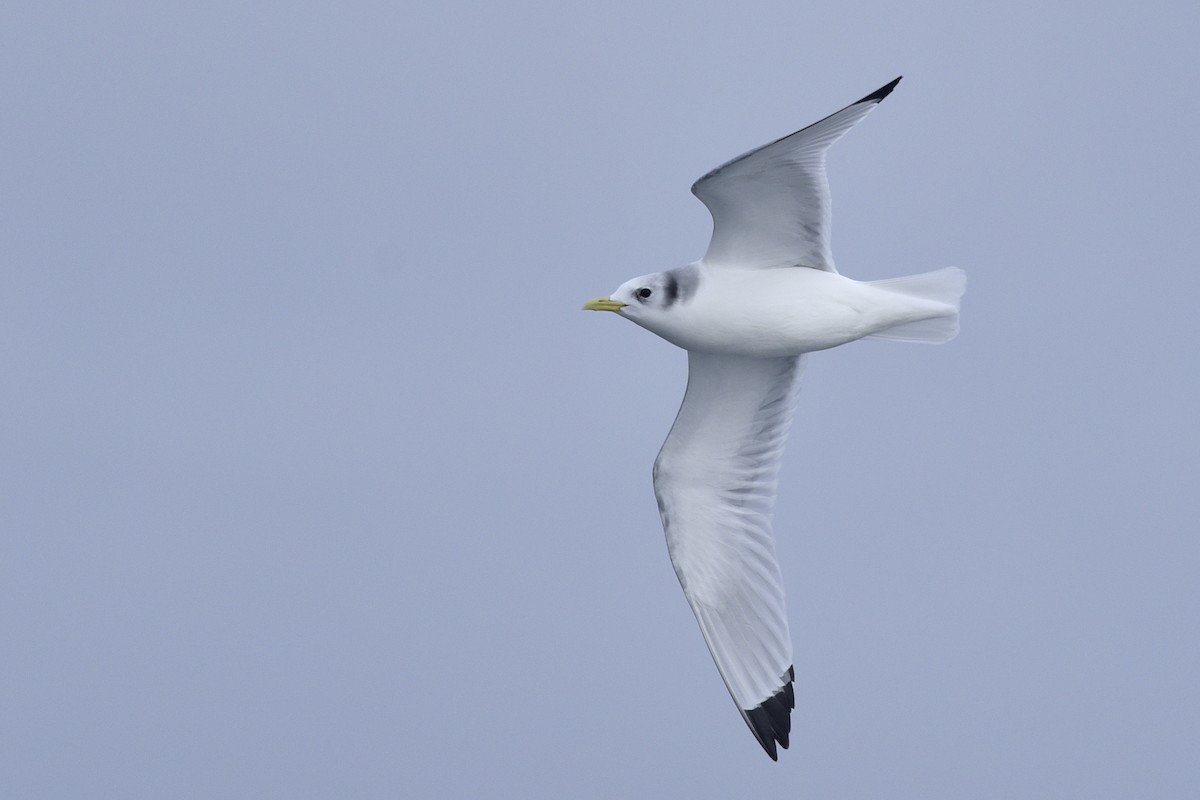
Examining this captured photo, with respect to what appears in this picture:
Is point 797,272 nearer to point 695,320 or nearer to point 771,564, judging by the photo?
point 695,320

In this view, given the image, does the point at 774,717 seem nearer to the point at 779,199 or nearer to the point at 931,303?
the point at 931,303

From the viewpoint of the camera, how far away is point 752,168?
812cm

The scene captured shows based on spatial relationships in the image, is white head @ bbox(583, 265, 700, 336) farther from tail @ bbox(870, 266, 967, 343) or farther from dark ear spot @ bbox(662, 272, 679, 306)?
tail @ bbox(870, 266, 967, 343)

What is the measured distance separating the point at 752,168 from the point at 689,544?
250cm

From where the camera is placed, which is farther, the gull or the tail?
the tail

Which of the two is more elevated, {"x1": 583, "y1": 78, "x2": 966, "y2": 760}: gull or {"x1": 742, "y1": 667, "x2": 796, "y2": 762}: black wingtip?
{"x1": 583, "y1": 78, "x2": 966, "y2": 760}: gull

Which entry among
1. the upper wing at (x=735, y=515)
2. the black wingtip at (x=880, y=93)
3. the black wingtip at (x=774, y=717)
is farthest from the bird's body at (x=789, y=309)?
the black wingtip at (x=774, y=717)

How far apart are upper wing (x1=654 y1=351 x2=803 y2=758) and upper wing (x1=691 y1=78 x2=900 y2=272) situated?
95 centimetres

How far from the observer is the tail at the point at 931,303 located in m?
8.72

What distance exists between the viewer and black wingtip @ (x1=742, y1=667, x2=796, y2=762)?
930 cm

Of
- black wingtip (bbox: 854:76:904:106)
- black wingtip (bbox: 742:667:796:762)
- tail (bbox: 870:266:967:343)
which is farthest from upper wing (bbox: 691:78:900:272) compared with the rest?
black wingtip (bbox: 742:667:796:762)

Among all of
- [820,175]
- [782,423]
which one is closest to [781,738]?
[782,423]

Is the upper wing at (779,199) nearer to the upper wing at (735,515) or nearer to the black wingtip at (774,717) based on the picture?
the upper wing at (735,515)

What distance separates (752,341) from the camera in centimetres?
880
